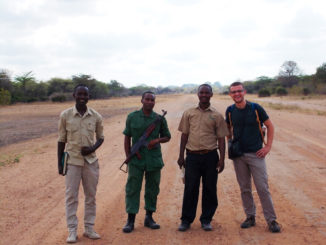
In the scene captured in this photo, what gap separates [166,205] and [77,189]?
1861 mm

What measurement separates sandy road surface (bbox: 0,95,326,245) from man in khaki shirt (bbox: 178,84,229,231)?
274 millimetres

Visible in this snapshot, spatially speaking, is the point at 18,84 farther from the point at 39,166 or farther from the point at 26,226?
the point at 26,226

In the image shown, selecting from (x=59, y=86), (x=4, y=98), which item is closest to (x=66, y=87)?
(x=59, y=86)

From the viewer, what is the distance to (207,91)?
496 cm

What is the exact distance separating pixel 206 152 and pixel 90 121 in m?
1.51

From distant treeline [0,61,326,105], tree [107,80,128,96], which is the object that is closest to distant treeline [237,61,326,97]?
distant treeline [0,61,326,105]

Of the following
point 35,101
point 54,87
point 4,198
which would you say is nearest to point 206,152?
point 4,198

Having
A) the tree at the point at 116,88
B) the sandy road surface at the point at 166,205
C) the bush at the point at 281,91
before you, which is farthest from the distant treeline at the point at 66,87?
the sandy road surface at the point at 166,205

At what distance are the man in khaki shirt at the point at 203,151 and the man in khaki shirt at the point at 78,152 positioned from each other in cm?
116

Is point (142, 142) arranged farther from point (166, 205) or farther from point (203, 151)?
point (166, 205)

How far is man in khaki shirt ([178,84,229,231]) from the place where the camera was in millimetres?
4938

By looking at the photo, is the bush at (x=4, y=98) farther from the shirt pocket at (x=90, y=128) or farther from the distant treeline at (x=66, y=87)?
the shirt pocket at (x=90, y=128)

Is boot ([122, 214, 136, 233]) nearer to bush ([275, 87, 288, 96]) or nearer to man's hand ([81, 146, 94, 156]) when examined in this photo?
man's hand ([81, 146, 94, 156])

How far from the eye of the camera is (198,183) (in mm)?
5129
